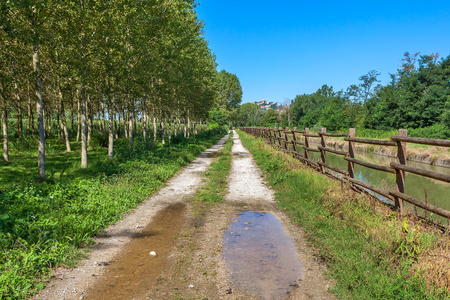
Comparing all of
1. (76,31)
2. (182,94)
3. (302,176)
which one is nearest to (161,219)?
(302,176)

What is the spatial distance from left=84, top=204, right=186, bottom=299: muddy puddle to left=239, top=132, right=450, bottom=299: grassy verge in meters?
2.72

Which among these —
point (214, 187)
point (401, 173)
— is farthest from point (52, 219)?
point (401, 173)

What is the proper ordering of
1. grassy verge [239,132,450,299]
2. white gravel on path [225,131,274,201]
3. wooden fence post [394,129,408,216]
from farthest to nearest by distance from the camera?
→ white gravel on path [225,131,274,201] < wooden fence post [394,129,408,216] < grassy verge [239,132,450,299]

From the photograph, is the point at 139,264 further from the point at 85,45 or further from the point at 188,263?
the point at 85,45

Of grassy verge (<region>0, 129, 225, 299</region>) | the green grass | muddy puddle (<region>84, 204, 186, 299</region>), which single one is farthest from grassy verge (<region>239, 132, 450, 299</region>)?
grassy verge (<region>0, 129, 225, 299</region>)

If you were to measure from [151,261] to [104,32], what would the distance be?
10.2 meters

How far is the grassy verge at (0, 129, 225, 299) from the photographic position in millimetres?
3650

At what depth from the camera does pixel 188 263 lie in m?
4.22

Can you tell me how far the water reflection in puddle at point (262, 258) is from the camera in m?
3.59

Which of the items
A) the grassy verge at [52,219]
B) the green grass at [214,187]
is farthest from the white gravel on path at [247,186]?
the grassy verge at [52,219]

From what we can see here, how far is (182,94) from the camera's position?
88.4 ft

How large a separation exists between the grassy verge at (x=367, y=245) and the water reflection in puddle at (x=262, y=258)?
547mm

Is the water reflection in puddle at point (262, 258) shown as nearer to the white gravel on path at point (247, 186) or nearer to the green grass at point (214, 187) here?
the green grass at point (214, 187)

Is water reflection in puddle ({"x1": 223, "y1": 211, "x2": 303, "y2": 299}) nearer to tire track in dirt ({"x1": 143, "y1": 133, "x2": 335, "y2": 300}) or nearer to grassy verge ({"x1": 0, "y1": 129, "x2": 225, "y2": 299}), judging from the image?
tire track in dirt ({"x1": 143, "y1": 133, "x2": 335, "y2": 300})
